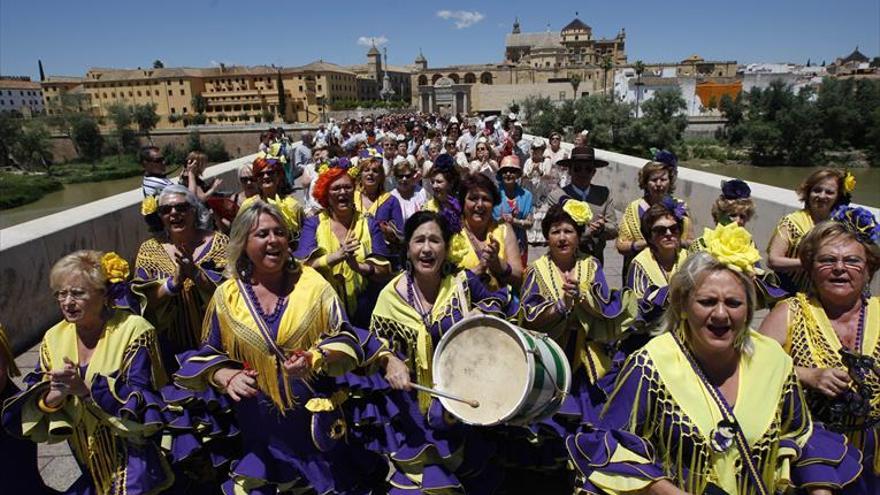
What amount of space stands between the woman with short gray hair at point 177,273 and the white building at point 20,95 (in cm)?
12230

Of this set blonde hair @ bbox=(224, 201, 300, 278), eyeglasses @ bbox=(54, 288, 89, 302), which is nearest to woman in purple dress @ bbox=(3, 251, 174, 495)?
eyeglasses @ bbox=(54, 288, 89, 302)

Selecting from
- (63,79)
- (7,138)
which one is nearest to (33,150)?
(7,138)

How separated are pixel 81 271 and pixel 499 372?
2.02 metres

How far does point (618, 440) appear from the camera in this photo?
2123mm

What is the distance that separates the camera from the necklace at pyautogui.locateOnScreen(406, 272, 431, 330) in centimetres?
299

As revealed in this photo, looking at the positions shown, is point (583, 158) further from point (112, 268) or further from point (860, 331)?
point (112, 268)

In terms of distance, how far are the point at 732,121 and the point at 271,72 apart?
224 ft

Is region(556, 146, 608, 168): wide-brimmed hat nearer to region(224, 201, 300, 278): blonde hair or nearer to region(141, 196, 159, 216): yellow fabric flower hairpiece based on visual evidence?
region(224, 201, 300, 278): blonde hair

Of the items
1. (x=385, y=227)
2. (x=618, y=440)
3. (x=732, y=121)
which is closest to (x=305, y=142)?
(x=385, y=227)

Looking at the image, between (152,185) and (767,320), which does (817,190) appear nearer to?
(767,320)

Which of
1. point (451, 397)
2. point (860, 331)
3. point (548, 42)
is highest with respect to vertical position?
point (548, 42)

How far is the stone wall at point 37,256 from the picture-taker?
4062 millimetres

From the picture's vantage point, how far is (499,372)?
7.80 feet

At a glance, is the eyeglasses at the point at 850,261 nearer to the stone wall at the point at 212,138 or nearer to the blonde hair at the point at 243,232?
the blonde hair at the point at 243,232
